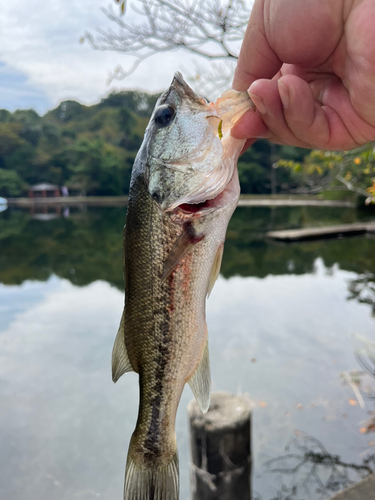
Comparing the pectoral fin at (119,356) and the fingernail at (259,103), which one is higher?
the fingernail at (259,103)

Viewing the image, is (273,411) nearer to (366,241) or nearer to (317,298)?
(317,298)

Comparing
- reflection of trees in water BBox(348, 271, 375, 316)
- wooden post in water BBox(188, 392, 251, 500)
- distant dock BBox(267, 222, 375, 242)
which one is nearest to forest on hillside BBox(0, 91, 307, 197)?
distant dock BBox(267, 222, 375, 242)

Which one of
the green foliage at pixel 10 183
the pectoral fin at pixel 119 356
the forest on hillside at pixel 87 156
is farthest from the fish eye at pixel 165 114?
the green foliage at pixel 10 183

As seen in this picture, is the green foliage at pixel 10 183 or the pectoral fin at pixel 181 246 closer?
the pectoral fin at pixel 181 246

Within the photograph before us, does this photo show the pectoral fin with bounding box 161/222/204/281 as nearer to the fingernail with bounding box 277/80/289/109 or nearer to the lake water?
the fingernail with bounding box 277/80/289/109

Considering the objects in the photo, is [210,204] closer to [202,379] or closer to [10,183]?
[202,379]

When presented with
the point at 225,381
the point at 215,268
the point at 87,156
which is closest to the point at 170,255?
the point at 215,268

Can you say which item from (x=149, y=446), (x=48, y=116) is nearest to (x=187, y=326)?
(x=149, y=446)

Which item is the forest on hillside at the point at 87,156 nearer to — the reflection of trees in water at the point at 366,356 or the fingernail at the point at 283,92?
the reflection of trees in water at the point at 366,356
